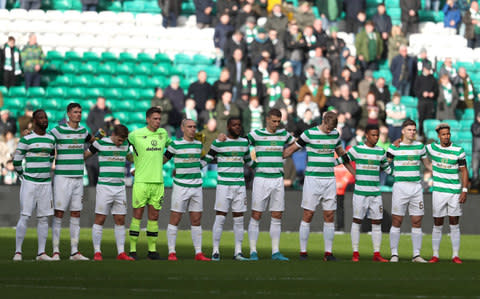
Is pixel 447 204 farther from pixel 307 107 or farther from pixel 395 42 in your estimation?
pixel 395 42

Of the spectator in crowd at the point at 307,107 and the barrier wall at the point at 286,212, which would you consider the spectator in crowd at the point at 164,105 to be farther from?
the barrier wall at the point at 286,212

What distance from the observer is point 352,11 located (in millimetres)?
29406

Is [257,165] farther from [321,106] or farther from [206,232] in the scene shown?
[321,106]

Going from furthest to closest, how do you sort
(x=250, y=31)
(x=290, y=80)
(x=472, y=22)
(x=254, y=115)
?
(x=472, y=22) < (x=250, y=31) < (x=290, y=80) < (x=254, y=115)

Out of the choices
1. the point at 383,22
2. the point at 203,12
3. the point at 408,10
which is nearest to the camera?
the point at 383,22

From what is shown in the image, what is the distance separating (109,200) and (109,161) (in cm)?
55

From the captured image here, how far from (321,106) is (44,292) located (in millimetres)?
14997

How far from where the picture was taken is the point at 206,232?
2233 centimetres

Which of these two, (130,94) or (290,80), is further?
(130,94)

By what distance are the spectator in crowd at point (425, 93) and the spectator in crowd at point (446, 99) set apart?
15 centimetres

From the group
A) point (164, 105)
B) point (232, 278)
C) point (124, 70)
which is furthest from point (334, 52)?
point (232, 278)

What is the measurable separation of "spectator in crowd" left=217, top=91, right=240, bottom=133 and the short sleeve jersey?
29.6 ft

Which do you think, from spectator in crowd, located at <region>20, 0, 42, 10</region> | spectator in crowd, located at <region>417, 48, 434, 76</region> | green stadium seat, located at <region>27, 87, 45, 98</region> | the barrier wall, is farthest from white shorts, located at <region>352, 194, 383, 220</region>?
spectator in crowd, located at <region>20, 0, 42, 10</region>

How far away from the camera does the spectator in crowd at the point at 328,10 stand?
96.8 feet
